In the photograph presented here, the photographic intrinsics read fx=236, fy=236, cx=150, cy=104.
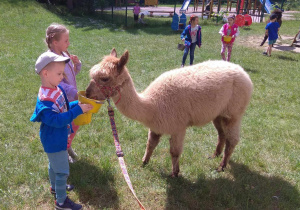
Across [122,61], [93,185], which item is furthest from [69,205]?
[122,61]

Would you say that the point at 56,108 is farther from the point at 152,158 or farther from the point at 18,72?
the point at 18,72

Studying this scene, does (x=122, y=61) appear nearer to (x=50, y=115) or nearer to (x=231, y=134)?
(x=50, y=115)

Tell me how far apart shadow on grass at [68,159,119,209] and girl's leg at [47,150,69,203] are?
0.43 metres

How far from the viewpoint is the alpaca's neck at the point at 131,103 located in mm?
2678

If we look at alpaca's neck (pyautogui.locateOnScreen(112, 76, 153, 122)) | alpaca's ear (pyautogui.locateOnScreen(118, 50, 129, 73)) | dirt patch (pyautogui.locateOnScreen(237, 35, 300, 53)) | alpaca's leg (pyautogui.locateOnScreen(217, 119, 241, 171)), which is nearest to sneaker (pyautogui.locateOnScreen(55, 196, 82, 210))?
alpaca's neck (pyautogui.locateOnScreen(112, 76, 153, 122))

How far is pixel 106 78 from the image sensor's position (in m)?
2.48

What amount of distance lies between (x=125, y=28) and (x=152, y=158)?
13481 millimetres

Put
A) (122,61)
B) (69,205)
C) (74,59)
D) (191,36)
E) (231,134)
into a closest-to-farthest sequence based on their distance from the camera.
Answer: (122,61)
(69,205)
(74,59)
(231,134)
(191,36)

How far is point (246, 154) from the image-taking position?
3797 mm

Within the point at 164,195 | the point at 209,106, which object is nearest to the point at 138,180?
the point at 164,195

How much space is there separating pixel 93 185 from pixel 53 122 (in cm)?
135

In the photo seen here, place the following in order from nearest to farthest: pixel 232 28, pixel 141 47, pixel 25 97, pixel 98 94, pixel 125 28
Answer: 1. pixel 98 94
2. pixel 25 97
3. pixel 232 28
4. pixel 141 47
5. pixel 125 28

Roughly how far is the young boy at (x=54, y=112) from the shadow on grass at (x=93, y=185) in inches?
19.6

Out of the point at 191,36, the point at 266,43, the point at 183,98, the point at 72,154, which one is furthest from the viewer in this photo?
the point at 266,43
